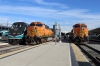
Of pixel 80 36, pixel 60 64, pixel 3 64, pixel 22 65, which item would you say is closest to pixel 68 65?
pixel 60 64

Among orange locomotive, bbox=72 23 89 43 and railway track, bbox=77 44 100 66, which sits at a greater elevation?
orange locomotive, bbox=72 23 89 43

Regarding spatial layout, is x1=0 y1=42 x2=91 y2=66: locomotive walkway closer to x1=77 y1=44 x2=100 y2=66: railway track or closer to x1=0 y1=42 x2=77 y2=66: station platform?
→ x1=0 y1=42 x2=77 y2=66: station platform


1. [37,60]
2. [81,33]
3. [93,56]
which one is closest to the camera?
[37,60]

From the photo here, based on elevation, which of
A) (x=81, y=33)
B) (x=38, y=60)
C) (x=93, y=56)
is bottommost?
(x=93, y=56)

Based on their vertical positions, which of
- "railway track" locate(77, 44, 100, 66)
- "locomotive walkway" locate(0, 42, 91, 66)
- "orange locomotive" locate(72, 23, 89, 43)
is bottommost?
"railway track" locate(77, 44, 100, 66)

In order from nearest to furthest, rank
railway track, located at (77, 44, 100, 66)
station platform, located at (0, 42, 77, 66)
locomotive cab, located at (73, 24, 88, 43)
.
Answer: station platform, located at (0, 42, 77, 66) < railway track, located at (77, 44, 100, 66) < locomotive cab, located at (73, 24, 88, 43)

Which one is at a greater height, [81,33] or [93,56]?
[81,33]

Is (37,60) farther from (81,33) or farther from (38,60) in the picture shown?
(81,33)

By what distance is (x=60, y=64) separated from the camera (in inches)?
342

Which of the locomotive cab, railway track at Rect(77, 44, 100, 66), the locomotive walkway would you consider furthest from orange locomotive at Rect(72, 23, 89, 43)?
the locomotive walkway

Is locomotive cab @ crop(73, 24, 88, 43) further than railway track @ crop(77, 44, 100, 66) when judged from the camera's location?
Yes

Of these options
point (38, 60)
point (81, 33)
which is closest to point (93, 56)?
point (38, 60)

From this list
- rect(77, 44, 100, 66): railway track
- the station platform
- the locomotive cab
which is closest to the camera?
the station platform

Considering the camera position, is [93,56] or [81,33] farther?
[81,33]
